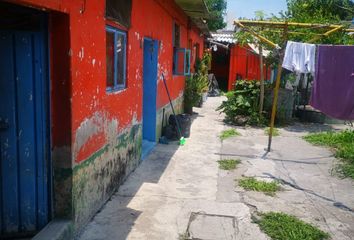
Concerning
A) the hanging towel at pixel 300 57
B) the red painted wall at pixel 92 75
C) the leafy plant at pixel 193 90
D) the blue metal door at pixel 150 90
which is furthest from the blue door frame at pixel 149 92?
the leafy plant at pixel 193 90

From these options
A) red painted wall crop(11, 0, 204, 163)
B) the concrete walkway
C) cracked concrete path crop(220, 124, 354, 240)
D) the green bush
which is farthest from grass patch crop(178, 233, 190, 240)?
the green bush

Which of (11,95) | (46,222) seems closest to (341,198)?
(46,222)

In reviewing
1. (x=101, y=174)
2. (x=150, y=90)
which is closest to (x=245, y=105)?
(x=150, y=90)

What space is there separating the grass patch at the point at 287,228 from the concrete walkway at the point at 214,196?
15 centimetres

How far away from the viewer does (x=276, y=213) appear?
4.65 metres

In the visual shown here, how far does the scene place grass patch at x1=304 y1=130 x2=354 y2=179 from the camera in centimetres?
672

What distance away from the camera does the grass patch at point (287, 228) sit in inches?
160

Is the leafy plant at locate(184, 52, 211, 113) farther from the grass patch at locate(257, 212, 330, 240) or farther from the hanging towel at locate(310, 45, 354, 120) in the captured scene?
the grass patch at locate(257, 212, 330, 240)

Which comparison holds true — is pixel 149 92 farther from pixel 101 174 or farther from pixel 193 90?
pixel 193 90

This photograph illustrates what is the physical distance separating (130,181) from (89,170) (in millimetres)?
1640

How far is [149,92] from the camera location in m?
7.79

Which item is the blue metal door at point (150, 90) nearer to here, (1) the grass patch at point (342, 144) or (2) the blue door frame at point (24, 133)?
(1) the grass patch at point (342, 144)

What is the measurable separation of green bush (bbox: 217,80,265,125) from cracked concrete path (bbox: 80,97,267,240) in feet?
13.0

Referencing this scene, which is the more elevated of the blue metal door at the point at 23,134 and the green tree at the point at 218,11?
the green tree at the point at 218,11
